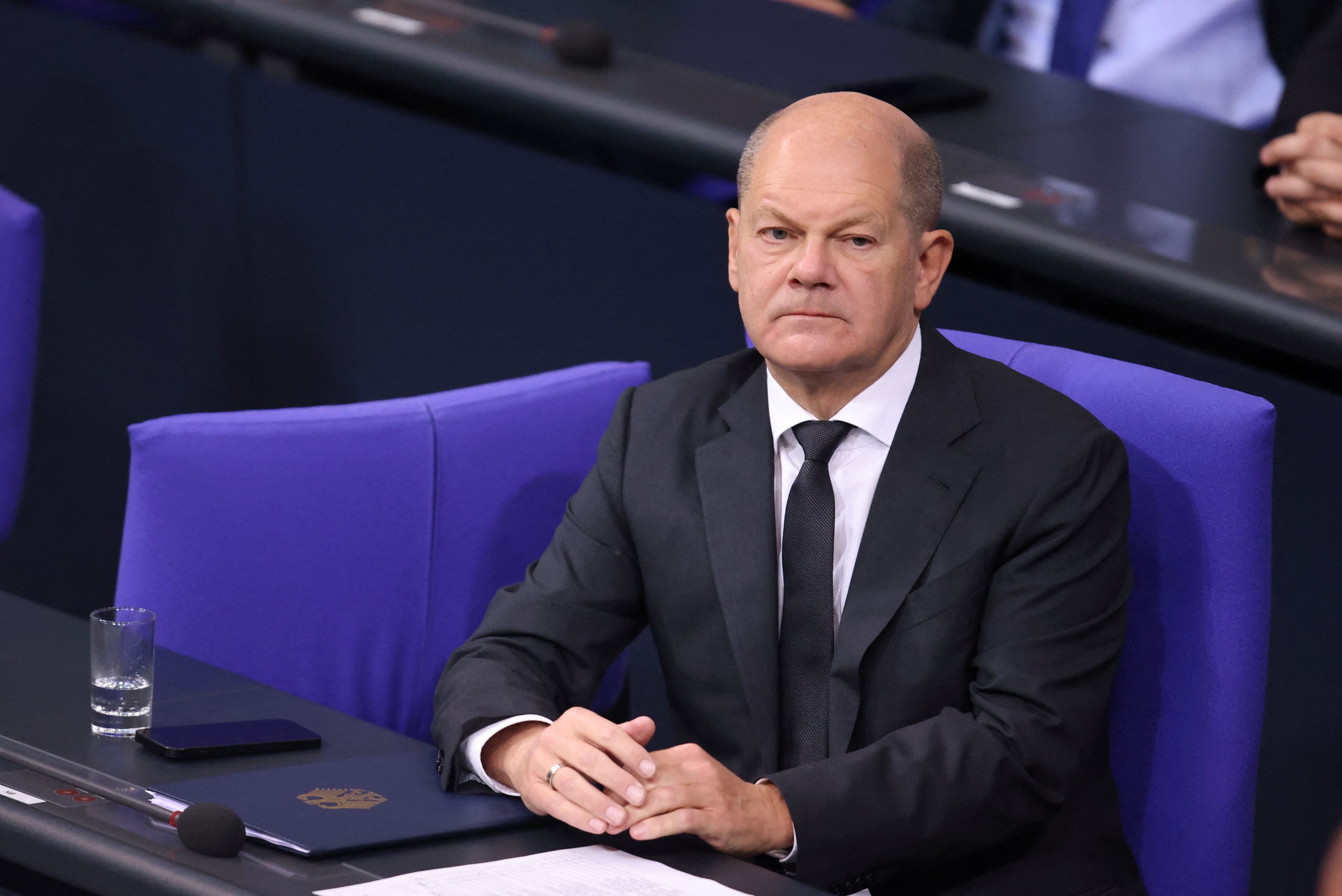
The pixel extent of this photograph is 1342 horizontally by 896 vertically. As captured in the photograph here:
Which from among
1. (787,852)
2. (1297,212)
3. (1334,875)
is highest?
(1297,212)

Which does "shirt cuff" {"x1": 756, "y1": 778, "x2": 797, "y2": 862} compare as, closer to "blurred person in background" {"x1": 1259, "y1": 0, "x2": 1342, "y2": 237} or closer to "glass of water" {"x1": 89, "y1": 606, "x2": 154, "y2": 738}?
"glass of water" {"x1": 89, "y1": 606, "x2": 154, "y2": 738}

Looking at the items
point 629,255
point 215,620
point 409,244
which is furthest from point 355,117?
point 215,620

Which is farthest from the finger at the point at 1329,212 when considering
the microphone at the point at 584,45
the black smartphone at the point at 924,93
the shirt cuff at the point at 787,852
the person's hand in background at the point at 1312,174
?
the shirt cuff at the point at 787,852

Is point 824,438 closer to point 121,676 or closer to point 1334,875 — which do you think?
point 121,676

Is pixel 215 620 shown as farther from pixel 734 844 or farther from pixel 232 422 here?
pixel 734 844

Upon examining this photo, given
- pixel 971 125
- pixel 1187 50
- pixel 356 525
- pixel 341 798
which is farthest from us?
pixel 1187 50

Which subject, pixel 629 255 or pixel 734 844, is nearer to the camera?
pixel 734 844

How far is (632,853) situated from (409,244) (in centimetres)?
172

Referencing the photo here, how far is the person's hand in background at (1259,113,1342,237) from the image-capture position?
2.28 metres

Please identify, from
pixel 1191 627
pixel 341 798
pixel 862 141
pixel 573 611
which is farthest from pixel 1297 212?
pixel 341 798

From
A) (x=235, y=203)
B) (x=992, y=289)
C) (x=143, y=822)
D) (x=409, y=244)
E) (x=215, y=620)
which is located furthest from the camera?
(x=235, y=203)

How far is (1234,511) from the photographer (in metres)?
1.69

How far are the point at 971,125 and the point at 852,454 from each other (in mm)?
1095

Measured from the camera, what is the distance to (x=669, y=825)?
142 centimetres
